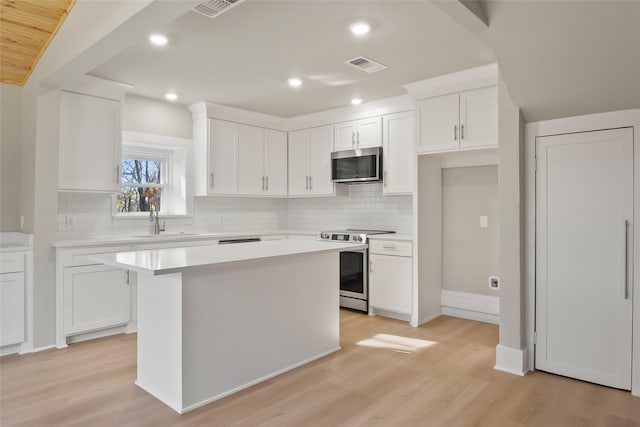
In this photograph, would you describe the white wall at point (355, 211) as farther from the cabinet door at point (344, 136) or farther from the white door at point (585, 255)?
the white door at point (585, 255)

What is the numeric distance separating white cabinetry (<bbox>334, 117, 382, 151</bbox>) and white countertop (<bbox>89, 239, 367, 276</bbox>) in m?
1.76

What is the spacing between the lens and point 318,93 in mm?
4402

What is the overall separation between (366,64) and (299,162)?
2.24m

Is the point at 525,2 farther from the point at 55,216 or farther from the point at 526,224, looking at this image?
the point at 55,216

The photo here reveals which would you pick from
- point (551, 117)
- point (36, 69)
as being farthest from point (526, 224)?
point (36, 69)

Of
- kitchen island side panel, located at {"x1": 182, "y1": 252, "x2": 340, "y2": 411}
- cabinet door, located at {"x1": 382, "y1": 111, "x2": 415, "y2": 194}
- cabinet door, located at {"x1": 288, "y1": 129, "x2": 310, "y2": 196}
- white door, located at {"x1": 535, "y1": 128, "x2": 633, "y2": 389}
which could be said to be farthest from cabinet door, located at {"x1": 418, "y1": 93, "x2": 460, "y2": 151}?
cabinet door, located at {"x1": 288, "y1": 129, "x2": 310, "y2": 196}

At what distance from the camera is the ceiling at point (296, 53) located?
8.65 ft

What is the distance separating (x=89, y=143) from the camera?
3900 millimetres

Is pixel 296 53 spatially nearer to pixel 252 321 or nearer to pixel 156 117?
pixel 252 321

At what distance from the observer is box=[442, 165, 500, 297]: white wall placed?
4364 mm

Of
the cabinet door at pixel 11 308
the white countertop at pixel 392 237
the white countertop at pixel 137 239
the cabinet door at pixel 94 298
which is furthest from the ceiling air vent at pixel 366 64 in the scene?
the cabinet door at pixel 11 308

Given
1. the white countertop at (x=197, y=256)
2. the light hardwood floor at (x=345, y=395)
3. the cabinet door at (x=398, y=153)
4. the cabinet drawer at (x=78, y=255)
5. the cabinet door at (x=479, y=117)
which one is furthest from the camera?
the cabinet door at (x=398, y=153)

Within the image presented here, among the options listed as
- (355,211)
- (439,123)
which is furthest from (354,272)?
(439,123)

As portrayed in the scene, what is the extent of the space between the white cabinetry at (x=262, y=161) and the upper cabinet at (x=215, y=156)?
4.7 inches
